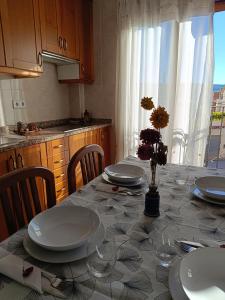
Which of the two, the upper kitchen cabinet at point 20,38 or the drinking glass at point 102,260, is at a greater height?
the upper kitchen cabinet at point 20,38

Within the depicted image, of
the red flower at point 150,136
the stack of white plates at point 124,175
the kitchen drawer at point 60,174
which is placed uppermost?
the red flower at point 150,136

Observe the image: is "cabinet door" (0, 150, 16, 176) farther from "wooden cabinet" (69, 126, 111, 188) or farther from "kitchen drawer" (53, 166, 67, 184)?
"wooden cabinet" (69, 126, 111, 188)

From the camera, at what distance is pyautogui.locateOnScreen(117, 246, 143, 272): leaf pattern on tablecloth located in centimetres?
53

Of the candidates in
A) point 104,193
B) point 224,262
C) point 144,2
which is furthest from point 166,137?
point 224,262

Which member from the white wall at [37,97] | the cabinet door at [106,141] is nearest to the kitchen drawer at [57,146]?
the white wall at [37,97]

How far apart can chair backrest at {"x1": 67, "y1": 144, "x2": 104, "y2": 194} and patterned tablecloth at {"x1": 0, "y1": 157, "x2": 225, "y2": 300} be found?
0.47 ft

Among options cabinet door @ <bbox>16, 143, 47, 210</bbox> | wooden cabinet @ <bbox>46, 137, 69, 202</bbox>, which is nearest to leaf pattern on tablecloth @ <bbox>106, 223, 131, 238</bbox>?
cabinet door @ <bbox>16, 143, 47, 210</bbox>

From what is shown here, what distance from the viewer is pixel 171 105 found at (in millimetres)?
2359

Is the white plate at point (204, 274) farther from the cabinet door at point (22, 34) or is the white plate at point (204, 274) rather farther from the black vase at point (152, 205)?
the cabinet door at point (22, 34)

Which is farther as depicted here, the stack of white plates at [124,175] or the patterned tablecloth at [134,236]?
the stack of white plates at [124,175]

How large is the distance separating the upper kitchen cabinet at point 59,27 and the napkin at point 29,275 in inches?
76.8

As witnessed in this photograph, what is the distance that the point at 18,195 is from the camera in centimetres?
83

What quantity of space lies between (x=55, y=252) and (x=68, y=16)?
2436mm

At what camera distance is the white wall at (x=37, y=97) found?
81.7 inches
